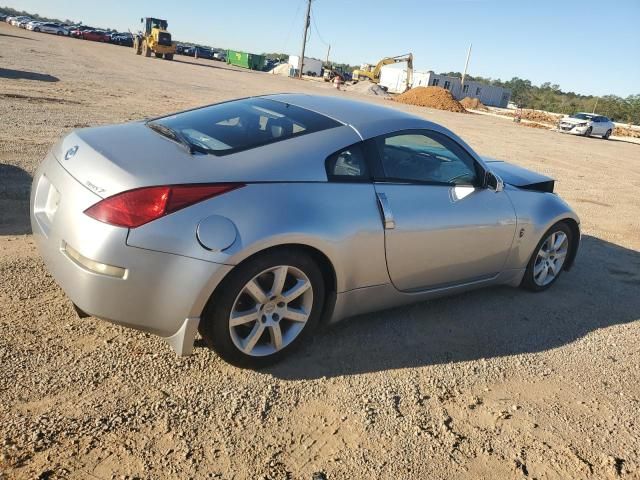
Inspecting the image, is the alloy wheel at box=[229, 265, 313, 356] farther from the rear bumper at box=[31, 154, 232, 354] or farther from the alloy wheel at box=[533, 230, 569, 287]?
the alloy wheel at box=[533, 230, 569, 287]

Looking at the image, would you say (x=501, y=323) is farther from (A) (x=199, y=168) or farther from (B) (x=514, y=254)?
A: (A) (x=199, y=168)

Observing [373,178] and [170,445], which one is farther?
[373,178]

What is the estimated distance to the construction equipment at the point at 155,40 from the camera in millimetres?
47219

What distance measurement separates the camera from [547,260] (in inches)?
191

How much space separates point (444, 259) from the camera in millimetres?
3740

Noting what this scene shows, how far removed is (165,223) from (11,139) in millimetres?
6551

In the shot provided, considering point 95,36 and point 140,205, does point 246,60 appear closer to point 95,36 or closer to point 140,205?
point 95,36

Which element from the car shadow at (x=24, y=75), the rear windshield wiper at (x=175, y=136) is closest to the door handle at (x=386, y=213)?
the rear windshield wiper at (x=175, y=136)

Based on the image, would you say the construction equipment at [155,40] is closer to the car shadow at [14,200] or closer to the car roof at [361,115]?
the car shadow at [14,200]

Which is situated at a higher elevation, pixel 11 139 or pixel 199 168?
pixel 199 168

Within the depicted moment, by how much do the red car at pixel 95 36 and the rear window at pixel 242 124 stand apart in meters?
75.5

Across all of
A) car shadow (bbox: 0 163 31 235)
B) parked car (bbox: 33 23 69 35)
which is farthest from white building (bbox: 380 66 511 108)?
car shadow (bbox: 0 163 31 235)

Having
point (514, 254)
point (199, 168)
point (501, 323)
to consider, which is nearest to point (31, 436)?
point (199, 168)

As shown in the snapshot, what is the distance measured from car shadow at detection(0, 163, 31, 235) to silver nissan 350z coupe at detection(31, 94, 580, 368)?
1739 millimetres
